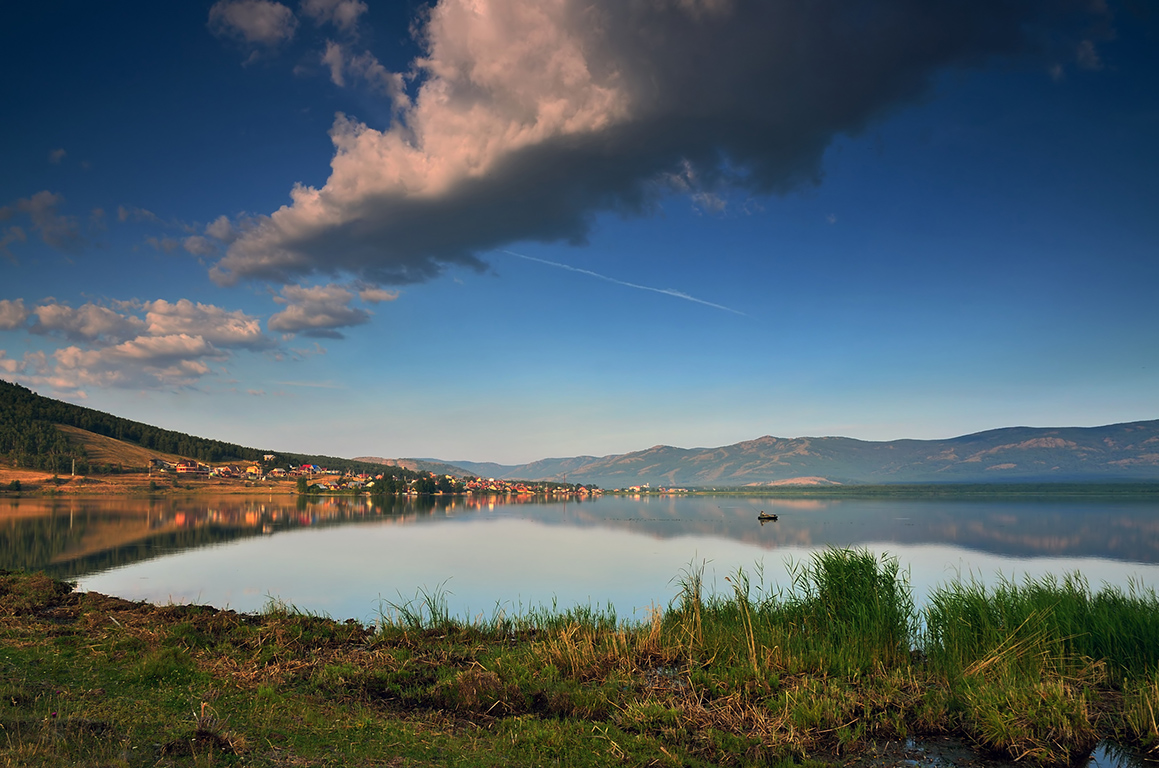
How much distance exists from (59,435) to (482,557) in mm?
160124

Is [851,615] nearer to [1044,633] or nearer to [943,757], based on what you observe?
[1044,633]

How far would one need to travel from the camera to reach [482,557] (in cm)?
3772

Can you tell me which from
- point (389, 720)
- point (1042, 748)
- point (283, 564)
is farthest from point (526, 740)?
point (283, 564)

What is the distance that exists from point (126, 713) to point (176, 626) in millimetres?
4921

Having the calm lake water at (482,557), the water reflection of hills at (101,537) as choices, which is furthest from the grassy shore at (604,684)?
the water reflection of hills at (101,537)

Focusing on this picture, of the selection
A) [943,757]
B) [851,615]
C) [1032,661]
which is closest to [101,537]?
[851,615]

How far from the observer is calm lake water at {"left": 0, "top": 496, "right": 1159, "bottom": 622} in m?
23.3

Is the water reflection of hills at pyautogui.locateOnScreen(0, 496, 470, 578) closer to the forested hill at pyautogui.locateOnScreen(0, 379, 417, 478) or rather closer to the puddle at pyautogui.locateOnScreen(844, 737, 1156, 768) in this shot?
the puddle at pyautogui.locateOnScreen(844, 737, 1156, 768)

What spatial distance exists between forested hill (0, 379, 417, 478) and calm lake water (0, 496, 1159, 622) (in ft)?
314

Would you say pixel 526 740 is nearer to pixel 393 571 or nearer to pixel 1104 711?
pixel 1104 711

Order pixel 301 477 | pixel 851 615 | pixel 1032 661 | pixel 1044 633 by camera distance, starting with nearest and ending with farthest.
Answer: pixel 1032 661 < pixel 1044 633 < pixel 851 615 < pixel 301 477

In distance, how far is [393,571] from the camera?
30.5 m

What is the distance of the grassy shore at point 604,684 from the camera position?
6.71m

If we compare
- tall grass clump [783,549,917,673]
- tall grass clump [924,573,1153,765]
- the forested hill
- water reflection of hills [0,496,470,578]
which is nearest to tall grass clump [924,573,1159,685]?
tall grass clump [924,573,1153,765]
